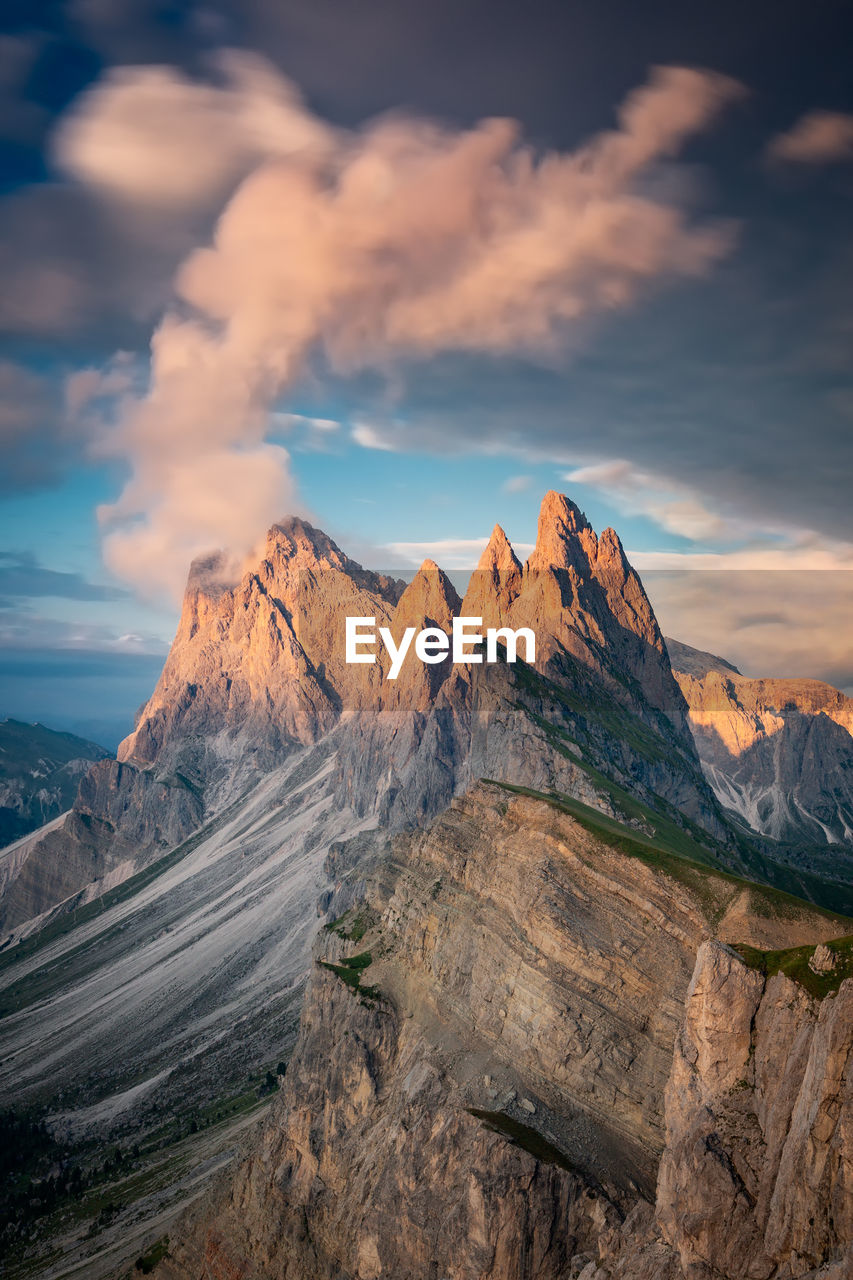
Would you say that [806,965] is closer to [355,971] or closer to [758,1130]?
[758,1130]

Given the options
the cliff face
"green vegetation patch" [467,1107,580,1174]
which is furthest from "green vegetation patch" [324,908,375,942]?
"green vegetation patch" [467,1107,580,1174]

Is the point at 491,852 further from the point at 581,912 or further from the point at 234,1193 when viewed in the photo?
the point at 234,1193

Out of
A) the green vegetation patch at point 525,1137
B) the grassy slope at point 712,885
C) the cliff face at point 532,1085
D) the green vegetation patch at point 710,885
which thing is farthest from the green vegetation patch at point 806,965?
the green vegetation patch at point 525,1137

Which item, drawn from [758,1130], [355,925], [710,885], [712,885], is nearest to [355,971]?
[355,925]

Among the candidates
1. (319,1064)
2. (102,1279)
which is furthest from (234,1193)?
(102,1279)

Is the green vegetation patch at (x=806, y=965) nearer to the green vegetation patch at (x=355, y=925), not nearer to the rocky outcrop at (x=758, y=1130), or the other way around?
the rocky outcrop at (x=758, y=1130)

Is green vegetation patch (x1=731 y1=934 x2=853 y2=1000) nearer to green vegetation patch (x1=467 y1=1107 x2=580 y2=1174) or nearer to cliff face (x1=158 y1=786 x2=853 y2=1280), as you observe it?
cliff face (x1=158 y1=786 x2=853 y2=1280)
